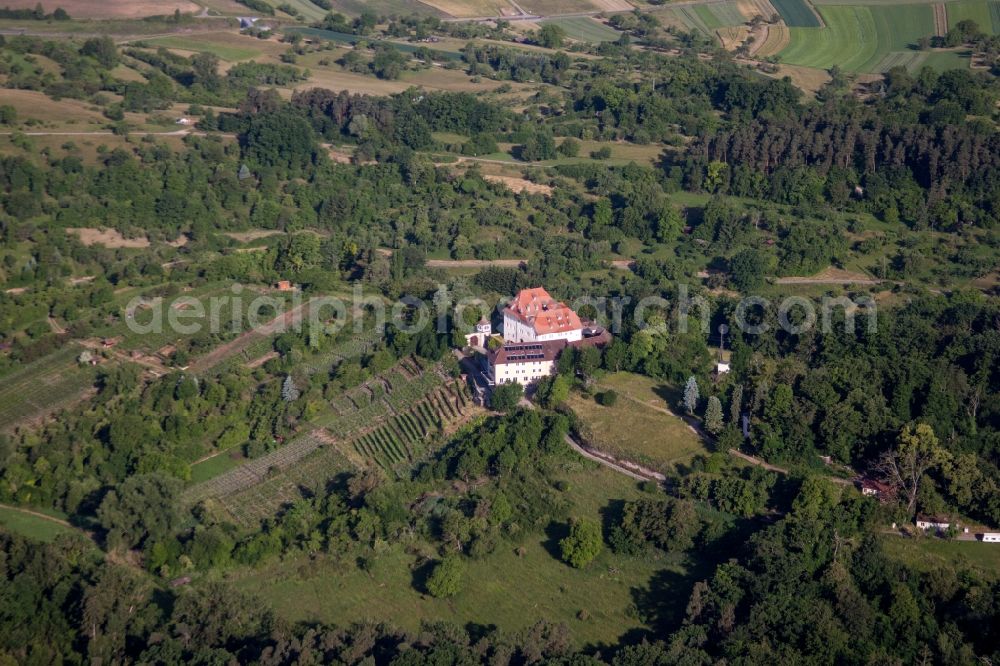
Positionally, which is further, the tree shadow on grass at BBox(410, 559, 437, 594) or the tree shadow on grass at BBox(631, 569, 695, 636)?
the tree shadow on grass at BBox(410, 559, 437, 594)

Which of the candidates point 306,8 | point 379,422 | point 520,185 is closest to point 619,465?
point 379,422

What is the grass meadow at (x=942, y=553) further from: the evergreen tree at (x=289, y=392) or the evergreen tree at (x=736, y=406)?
the evergreen tree at (x=289, y=392)

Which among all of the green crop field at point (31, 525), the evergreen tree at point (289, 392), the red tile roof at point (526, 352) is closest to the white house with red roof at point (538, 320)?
the red tile roof at point (526, 352)

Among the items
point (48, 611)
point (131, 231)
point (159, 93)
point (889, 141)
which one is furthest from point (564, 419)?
point (159, 93)

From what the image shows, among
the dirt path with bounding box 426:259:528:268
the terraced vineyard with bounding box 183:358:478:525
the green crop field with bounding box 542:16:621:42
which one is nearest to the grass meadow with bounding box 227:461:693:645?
the terraced vineyard with bounding box 183:358:478:525

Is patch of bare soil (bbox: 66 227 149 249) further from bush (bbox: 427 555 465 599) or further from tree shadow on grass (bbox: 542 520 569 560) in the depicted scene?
bush (bbox: 427 555 465 599)

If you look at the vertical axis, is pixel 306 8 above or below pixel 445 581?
above

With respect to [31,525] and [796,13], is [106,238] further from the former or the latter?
[796,13]
